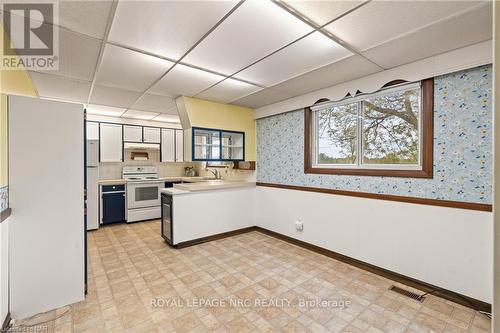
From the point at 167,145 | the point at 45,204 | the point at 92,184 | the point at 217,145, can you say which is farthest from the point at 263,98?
the point at 92,184

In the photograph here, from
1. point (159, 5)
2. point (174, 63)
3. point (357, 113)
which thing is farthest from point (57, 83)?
point (357, 113)

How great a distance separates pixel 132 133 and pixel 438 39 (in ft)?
18.9

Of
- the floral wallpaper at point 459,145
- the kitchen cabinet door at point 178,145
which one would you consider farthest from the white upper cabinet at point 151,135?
the floral wallpaper at point 459,145

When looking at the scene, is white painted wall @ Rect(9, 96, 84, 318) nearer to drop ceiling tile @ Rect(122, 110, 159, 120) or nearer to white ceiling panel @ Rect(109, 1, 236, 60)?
white ceiling panel @ Rect(109, 1, 236, 60)

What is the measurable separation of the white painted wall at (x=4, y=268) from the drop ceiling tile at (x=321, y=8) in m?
2.78

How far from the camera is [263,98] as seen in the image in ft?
13.0

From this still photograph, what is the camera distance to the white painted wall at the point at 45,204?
2021mm

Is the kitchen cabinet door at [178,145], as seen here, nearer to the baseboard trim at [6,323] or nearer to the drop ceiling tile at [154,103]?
the drop ceiling tile at [154,103]

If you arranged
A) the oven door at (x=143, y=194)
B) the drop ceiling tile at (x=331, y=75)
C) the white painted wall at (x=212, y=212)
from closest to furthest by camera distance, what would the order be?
the drop ceiling tile at (x=331, y=75) < the white painted wall at (x=212, y=212) < the oven door at (x=143, y=194)

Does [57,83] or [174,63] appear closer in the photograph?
[174,63]

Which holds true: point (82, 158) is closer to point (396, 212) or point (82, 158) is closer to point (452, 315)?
point (396, 212)

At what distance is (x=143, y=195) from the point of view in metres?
5.35

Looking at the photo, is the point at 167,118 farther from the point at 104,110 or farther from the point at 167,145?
the point at 104,110

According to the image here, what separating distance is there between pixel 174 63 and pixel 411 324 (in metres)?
3.41
